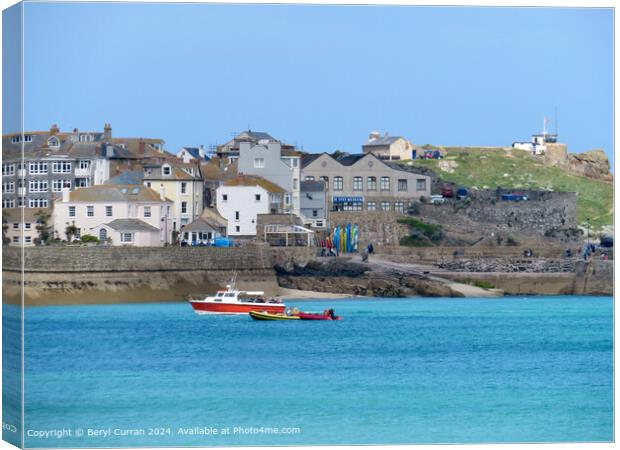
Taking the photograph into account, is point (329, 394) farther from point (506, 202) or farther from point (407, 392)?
point (506, 202)

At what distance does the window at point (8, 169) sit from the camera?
18.9 metres

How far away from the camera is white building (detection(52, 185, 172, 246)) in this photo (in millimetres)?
36156

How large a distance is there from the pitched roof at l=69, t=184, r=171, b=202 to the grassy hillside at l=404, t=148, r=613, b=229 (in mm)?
17079

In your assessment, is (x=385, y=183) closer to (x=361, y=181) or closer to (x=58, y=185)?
(x=361, y=181)

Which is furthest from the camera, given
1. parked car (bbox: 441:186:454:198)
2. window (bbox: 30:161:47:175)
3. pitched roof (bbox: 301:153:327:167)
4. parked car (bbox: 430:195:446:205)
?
parked car (bbox: 441:186:454:198)

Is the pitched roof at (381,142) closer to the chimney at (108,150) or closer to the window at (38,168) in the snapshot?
the chimney at (108,150)

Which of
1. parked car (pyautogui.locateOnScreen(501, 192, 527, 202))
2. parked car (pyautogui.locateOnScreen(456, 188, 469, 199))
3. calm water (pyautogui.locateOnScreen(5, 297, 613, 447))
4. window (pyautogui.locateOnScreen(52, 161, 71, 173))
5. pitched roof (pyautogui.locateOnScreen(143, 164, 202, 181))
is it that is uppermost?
parked car (pyautogui.locateOnScreen(456, 188, 469, 199))

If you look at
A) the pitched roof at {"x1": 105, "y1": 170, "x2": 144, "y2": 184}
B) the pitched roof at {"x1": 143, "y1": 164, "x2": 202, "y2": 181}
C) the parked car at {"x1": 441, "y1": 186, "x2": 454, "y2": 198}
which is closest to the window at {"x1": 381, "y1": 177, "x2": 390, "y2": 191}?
the parked car at {"x1": 441, "y1": 186, "x2": 454, "y2": 198}

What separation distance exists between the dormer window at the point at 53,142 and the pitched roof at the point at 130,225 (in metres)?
3.81

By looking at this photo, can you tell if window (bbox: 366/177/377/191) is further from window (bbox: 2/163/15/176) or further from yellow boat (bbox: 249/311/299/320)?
window (bbox: 2/163/15/176)

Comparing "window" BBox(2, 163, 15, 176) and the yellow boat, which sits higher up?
"window" BBox(2, 163, 15, 176)

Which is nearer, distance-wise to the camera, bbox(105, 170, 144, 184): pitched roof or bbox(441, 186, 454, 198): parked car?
bbox(105, 170, 144, 184): pitched roof

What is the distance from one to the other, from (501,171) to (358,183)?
12.0 metres

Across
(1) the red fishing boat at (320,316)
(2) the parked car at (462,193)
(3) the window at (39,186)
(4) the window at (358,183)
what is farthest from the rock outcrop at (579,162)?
(3) the window at (39,186)
